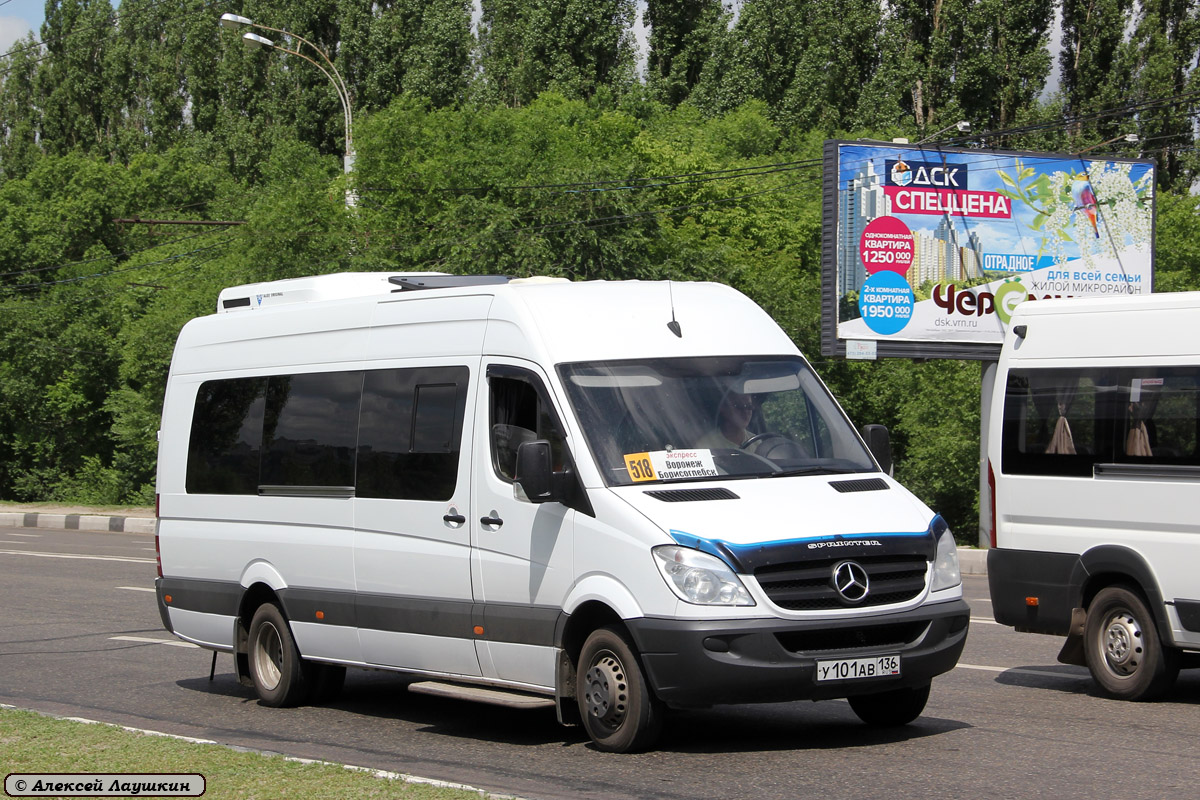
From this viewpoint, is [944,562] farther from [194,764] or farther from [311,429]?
[311,429]

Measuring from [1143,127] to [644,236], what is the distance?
21.8 m

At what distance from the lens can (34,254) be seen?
59.2 metres

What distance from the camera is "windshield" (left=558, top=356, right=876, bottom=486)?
26.1 feet

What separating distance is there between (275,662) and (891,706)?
4182 mm

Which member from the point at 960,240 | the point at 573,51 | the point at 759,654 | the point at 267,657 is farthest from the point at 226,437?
the point at 573,51

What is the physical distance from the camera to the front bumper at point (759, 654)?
7.27 m

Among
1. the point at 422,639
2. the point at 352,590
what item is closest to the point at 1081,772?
the point at 422,639

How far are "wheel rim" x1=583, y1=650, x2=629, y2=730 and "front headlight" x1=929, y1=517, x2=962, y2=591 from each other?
1.62 m

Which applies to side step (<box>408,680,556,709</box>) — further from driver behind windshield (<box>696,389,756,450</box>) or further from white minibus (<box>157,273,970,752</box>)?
driver behind windshield (<box>696,389,756,450</box>)

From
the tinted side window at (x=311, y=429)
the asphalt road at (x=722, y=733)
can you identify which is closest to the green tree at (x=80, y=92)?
the asphalt road at (x=722, y=733)

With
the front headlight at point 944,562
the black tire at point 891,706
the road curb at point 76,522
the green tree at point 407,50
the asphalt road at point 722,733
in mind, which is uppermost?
the green tree at point 407,50

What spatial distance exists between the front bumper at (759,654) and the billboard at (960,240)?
69.4ft

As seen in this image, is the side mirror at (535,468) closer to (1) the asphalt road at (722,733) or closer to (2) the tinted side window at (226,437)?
(1) the asphalt road at (722,733)

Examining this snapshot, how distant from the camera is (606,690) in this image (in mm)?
7707
